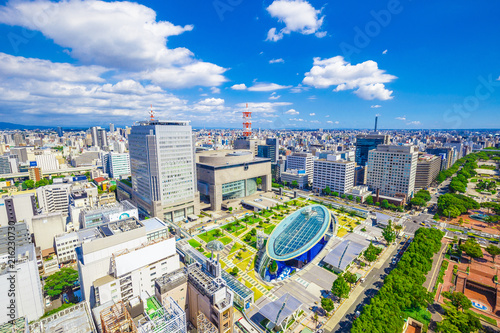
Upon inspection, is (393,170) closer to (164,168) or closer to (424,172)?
(424,172)

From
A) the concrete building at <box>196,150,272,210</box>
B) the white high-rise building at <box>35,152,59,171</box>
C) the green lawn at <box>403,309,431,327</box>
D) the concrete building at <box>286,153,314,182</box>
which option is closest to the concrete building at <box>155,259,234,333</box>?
the green lawn at <box>403,309,431,327</box>

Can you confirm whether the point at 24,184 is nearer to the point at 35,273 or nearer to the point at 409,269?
the point at 35,273

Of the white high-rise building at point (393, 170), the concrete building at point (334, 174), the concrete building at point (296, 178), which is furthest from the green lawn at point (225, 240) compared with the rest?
the white high-rise building at point (393, 170)

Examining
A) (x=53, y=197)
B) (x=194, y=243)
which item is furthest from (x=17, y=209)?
(x=194, y=243)

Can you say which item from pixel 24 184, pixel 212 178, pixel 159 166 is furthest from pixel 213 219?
pixel 24 184

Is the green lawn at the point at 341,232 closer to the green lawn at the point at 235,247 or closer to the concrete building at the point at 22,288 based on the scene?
the green lawn at the point at 235,247
